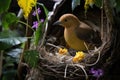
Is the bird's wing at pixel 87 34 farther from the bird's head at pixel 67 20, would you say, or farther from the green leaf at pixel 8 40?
the green leaf at pixel 8 40

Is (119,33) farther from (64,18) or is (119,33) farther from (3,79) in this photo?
(3,79)

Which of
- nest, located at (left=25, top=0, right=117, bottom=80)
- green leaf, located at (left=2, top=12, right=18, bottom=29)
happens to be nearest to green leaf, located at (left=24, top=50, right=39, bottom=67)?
nest, located at (left=25, top=0, right=117, bottom=80)

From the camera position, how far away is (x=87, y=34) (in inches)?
49.5

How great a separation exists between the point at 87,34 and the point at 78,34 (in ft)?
0.12

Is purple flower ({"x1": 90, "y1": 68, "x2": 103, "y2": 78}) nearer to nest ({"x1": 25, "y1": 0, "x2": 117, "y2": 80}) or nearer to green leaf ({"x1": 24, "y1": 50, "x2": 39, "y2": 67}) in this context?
nest ({"x1": 25, "y1": 0, "x2": 117, "y2": 80})

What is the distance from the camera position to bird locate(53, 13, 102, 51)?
125 centimetres

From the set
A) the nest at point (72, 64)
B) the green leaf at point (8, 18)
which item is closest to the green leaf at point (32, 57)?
the nest at point (72, 64)

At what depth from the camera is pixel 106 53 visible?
3.55ft

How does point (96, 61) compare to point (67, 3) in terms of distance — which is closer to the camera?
point (96, 61)

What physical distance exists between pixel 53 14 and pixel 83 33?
149 millimetres

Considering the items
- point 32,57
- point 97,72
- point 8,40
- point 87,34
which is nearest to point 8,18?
point 8,40

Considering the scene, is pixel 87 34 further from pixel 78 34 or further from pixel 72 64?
pixel 72 64

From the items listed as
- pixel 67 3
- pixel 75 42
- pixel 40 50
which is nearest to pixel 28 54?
pixel 40 50

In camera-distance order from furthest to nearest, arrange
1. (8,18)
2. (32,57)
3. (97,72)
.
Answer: (8,18)
(32,57)
(97,72)
